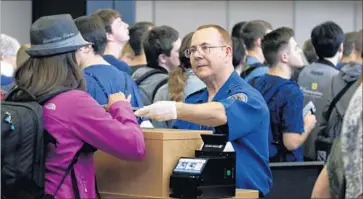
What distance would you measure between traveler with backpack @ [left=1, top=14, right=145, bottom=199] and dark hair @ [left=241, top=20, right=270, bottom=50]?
354 cm

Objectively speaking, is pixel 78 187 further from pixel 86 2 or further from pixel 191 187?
pixel 86 2

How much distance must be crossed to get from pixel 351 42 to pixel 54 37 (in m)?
4.32

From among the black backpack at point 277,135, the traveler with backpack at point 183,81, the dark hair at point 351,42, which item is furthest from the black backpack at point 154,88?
the dark hair at point 351,42

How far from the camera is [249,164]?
446cm

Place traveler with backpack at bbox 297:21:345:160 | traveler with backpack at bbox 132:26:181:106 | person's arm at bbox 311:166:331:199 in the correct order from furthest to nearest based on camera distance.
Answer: traveler with backpack at bbox 297:21:345:160 < traveler with backpack at bbox 132:26:181:106 < person's arm at bbox 311:166:331:199

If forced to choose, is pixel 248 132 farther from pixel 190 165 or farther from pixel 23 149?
pixel 23 149

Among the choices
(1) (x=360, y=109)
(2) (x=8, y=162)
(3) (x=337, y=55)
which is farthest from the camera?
(3) (x=337, y=55)

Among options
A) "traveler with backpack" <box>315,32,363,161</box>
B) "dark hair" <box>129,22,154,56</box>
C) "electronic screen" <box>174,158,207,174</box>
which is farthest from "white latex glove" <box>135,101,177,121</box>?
"dark hair" <box>129,22,154,56</box>

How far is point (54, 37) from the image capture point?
4027 millimetres

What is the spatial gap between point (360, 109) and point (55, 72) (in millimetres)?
1581

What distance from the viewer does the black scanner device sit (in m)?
3.90

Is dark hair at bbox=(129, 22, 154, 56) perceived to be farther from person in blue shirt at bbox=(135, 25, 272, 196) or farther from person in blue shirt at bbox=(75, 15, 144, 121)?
person in blue shirt at bbox=(135, 25, 272, 196)

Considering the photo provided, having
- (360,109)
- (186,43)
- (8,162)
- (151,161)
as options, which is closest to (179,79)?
(186,43)

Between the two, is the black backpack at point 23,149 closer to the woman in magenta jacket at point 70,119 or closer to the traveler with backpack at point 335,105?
the woman in magenta jacket at point 70,119
